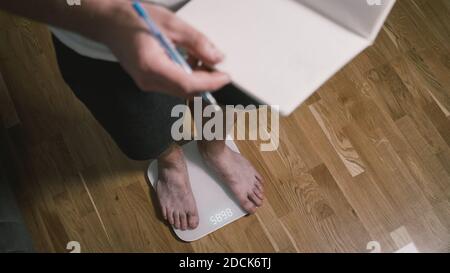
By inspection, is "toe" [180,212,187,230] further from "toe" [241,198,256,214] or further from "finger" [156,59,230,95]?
"finger" [156,59,230,95]

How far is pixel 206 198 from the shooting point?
3.09ft

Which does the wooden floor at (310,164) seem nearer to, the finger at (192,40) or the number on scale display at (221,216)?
the number on scale display at (221,216)

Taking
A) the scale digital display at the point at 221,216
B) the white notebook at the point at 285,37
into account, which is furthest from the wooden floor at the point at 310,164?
the white notebook at the point at 285,37

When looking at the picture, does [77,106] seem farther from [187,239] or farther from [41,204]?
[187,239]

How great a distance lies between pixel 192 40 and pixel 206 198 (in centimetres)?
59

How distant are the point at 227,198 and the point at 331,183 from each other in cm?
26

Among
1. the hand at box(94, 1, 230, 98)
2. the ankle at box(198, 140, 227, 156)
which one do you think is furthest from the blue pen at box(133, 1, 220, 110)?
the ankle at box(198, 140, 227, 156)

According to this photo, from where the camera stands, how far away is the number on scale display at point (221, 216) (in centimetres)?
92

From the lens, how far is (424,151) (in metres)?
0.97

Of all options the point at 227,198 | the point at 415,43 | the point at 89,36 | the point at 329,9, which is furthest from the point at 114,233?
the point at 415,43

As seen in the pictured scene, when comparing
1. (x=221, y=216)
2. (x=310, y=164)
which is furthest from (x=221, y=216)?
(x=310, y=164)

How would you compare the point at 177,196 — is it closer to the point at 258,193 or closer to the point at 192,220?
the point at 192,220

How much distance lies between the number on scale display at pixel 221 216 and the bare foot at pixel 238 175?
0.04m
